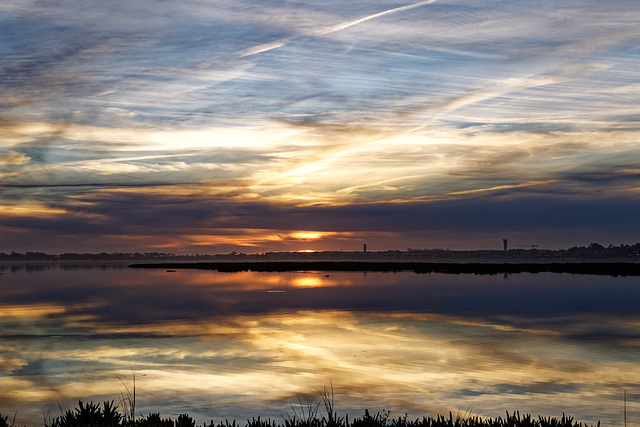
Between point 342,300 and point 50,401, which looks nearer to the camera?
point 50,401

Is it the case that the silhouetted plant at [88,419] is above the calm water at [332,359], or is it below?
above

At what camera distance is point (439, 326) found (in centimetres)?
3672

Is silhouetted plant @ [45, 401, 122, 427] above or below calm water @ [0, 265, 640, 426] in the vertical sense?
above

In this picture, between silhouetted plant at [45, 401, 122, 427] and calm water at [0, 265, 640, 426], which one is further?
calm water at [0, 265, 640, 426]

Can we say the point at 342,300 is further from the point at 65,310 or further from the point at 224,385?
the point at 224,385

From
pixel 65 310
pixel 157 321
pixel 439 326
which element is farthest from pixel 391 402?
pixel 65 310

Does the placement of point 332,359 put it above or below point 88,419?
below

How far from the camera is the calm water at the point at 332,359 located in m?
19.2

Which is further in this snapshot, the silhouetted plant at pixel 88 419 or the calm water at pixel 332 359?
the calm water at pixel 332 359

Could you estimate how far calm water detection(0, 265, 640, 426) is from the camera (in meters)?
19.2

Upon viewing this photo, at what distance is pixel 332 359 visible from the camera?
26.4 metres

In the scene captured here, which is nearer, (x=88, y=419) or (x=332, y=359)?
(x=88, y=419)

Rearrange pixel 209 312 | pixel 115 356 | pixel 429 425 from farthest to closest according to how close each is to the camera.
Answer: pixel 209 312, pixel 115 356, pixel 429 425

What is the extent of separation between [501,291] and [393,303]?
1913 centimetres
